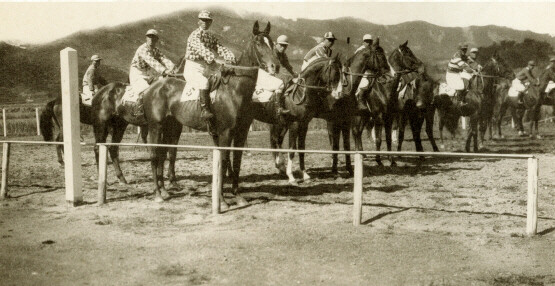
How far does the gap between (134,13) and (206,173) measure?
375 centimetres

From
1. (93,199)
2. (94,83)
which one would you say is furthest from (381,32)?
(93,199)

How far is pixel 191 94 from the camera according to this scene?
8773 millimetres

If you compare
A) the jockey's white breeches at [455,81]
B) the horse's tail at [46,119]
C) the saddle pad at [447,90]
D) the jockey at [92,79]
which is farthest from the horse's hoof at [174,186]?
the jockey's white breeches at [455,81]

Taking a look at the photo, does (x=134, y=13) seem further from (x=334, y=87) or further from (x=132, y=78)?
(x=334, y=87)

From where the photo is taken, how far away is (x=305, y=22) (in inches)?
1650

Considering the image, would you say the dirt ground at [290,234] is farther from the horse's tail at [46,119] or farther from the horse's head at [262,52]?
the horse's tail at [46,119]

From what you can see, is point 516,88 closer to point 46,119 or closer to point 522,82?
point 522,82

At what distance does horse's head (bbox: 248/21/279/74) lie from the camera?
7.96m

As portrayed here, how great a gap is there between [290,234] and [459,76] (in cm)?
1019

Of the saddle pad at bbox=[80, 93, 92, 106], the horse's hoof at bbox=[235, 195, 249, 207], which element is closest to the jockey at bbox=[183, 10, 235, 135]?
the horse's hoof at bbox=[235, 195, 249, 207]

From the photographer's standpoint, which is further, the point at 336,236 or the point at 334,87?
the point at 334,87

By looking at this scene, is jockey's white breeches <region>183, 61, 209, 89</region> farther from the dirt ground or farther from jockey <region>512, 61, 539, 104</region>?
jockey <region>512, 61, 539, 104</region>

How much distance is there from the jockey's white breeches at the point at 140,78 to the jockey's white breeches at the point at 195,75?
1640mm

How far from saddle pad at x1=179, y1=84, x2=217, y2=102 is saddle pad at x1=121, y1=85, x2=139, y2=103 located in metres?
1.71
